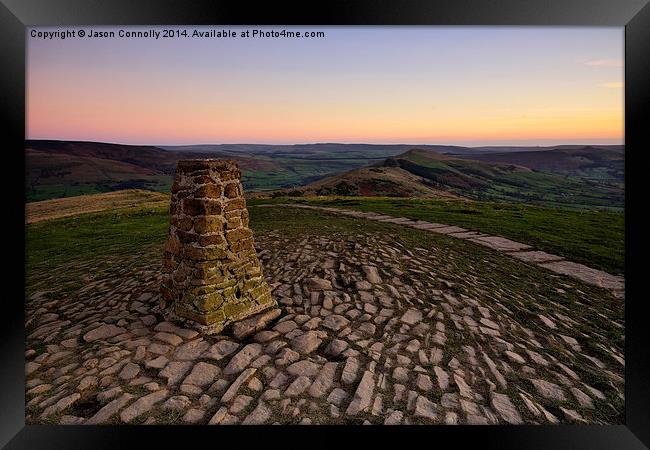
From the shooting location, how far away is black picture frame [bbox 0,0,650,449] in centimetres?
383

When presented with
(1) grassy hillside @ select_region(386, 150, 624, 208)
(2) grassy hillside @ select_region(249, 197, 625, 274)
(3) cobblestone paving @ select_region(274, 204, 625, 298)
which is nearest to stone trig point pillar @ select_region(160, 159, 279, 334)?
(2) grassy hillside @ select_region(249, 197, 625, 274)

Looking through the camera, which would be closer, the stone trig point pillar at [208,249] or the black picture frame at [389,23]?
the black picture frame at [389,23]

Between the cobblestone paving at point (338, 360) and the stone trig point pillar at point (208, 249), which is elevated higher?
the stone trig point pillar at point (208, 249)

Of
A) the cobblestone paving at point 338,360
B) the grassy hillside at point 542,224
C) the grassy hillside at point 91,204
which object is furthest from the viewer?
the grassy hillside at point 91,204

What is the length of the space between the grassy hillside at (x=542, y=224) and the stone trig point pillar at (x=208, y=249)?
6.51 m

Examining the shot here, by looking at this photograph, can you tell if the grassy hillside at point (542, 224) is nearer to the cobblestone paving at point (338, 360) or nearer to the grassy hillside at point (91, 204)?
the cobblestone paving at point (338, 360)

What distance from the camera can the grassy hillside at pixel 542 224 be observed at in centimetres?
884

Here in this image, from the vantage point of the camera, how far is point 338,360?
4387 millimetres

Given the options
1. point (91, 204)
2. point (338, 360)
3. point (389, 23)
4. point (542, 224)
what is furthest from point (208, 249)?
point (91, 204)

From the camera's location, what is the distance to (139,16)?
401 cm

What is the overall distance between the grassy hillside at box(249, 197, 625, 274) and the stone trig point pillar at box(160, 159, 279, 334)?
651 cm

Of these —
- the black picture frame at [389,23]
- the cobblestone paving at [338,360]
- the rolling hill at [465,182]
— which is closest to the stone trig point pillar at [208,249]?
the cobblestone paving at [338,360]
